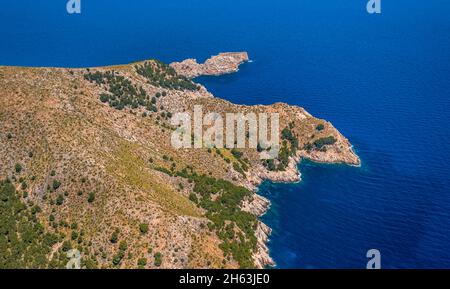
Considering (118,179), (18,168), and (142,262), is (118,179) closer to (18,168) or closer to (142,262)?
(142,262)

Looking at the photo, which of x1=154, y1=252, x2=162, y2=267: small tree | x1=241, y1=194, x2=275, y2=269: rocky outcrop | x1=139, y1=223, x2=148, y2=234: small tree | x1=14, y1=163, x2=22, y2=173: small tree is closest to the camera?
x1=154, y1=252, x2=162, y2=267: small tree

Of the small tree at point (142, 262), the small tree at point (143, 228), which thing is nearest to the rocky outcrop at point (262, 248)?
the small tree at point (143, 228)

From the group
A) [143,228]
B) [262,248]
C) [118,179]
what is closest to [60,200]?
[118,179]

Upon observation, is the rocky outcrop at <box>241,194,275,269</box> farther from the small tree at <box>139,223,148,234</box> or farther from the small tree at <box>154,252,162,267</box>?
the small tree at <box>139,223,148,234</box>

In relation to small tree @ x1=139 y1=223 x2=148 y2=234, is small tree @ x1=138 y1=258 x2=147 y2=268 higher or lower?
lower

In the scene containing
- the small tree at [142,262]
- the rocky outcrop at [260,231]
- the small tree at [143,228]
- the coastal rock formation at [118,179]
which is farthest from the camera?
the rocky outcrop at [260,231]

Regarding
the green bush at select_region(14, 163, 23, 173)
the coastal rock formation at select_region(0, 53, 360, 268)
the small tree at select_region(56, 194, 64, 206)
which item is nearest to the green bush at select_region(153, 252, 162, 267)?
the coastal rock formation at select_region(0, 53, 360, 268)

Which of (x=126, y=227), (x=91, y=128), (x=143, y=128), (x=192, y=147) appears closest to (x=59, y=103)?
(x=91, y=128)

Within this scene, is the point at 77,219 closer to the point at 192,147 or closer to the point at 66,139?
the point at 66,139

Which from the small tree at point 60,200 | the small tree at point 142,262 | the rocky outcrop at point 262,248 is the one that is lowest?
the rocky outcrop at point 262,248

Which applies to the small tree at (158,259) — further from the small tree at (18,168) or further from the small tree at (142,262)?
the small tree at (18,168)

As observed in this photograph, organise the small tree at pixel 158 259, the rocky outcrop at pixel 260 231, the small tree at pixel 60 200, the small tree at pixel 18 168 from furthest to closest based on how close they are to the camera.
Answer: the small tree at pixel 18 168 < the rocky outcrop at pixel 260 231 < the small tree at pixel 60 200 < the small tree at pixel 158 259

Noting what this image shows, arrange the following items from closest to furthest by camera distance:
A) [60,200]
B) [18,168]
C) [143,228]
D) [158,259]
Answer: [158,259] < [143,228] < [60,200] < [18,168]
